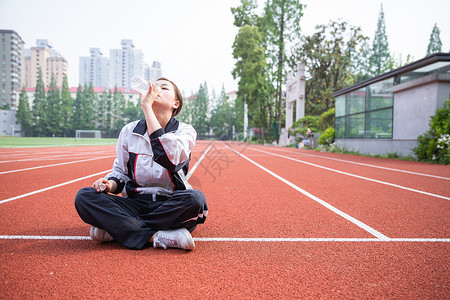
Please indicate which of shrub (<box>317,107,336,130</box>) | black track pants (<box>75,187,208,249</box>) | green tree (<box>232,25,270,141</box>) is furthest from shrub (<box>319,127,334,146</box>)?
black track pants (<box>75,187,208,249</box>)

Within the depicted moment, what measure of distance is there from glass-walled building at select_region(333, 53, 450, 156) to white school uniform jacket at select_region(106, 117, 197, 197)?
11.3 m

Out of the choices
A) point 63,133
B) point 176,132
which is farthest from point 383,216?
point 63,133

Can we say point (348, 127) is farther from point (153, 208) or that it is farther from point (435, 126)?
point (153, 208)

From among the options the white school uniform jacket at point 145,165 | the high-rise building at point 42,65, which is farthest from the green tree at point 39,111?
the high-rise building at point 42,65

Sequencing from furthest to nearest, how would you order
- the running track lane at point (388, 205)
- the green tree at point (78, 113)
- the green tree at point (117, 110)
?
the green tree at point (117, 110) < the green tree at point (78, 113) < the running track lane at point (388, 205)

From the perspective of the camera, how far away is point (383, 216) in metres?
3.33

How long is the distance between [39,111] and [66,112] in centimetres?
486

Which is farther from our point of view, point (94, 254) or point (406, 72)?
point (406, 72)

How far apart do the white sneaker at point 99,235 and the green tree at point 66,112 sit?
67774 mm

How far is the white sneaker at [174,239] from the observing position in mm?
2189

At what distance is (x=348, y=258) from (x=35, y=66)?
145m

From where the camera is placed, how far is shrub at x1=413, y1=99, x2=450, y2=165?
920 centimetres

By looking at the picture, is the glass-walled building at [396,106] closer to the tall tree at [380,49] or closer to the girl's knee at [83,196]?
the girl's knee at [83,196]

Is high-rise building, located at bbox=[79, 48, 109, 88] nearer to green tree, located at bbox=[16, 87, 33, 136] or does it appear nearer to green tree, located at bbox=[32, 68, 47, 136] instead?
green tree, located at bbox=[32, 68, 47, 136]
